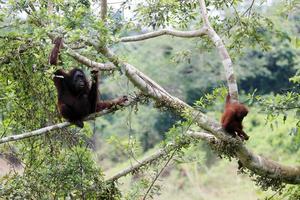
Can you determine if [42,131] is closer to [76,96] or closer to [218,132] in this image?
[76,96]

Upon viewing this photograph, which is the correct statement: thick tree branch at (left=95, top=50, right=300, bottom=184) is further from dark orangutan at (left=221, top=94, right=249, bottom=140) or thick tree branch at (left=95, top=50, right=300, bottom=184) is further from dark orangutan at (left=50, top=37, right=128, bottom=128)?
dark orangutan at (left=50, top=37, right=128, bottom=128)

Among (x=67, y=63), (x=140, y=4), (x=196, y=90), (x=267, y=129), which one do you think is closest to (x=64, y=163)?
(x=67, y=63)

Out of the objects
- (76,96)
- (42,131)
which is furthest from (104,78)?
(42,131)

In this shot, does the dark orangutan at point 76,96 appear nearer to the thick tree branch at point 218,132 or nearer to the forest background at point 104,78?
the forest background at point 104,78

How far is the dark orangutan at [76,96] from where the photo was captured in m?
7.26

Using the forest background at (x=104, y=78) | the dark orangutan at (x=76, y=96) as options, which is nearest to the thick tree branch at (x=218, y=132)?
the forest background at (x=104, y=78)

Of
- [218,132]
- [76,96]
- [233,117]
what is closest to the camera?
[218,132]

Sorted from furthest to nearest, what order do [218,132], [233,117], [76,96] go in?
[76,96]
[233,117]
[218,132]

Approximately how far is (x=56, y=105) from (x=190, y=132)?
2.18 meters

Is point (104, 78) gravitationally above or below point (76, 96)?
above

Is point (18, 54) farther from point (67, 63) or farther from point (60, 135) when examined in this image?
point (60, 135)

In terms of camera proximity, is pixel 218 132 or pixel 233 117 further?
pixel 233 117

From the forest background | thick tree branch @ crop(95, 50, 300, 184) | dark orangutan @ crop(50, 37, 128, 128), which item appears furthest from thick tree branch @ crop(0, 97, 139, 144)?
dark orangutan @ crop(50, 37, 128, 128)

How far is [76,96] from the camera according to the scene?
303 inches
